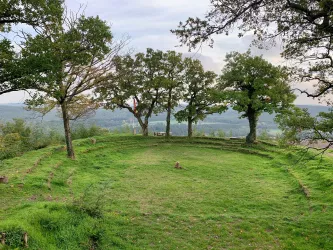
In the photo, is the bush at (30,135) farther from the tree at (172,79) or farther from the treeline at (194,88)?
the tree at (172,79)

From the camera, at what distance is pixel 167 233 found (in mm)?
9594

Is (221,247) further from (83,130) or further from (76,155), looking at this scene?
(83,130)

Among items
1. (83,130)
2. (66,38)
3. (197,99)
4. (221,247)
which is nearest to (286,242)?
(221,247)

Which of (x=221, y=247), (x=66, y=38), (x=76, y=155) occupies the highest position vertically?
(x=66, y=38)

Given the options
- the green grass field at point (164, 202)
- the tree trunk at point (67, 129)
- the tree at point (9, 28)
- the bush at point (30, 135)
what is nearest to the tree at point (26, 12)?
the tree at point (9, 28)

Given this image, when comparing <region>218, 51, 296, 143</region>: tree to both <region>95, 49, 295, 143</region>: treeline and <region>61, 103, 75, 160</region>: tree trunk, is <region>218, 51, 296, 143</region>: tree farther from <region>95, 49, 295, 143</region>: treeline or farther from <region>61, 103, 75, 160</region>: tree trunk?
<region>61, 103, 75, 160</region>: tree trunk

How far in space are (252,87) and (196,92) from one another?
721cm

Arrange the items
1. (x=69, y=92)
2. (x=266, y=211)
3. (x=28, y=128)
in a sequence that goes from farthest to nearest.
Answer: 1. (x=28, y=128)
2. (x=69, y=92)
3. (x=266, y=211)

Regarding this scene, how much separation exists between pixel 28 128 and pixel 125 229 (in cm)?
2740

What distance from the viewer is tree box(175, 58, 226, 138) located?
32.2 metres

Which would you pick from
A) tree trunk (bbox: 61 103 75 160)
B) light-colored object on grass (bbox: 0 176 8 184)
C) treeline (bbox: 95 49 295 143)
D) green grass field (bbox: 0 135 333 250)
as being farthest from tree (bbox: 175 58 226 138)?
light-colored object on grass (bbox: 0 176 8 184)

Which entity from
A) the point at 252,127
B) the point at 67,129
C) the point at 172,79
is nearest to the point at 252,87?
the point at 252,127

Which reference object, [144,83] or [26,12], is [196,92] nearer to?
[144,83]

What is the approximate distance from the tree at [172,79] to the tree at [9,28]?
71.5 feet
